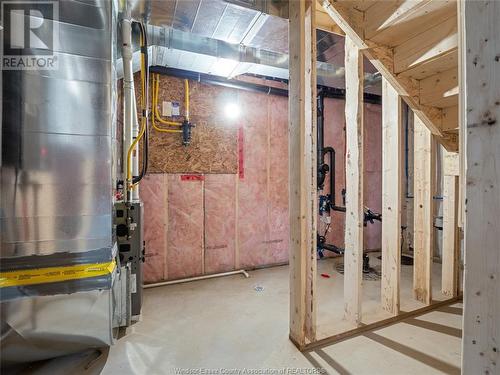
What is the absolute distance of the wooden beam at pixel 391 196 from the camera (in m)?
2.15

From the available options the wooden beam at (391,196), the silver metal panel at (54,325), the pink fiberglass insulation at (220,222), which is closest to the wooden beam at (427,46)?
the wooden beam at (391,196)

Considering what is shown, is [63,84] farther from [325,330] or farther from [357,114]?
[325,330]

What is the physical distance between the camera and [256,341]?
1877 mm

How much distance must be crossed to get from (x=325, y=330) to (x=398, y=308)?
76cm

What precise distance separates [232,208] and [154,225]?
0.99 metres

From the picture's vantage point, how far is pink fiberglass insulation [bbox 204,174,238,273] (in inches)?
127

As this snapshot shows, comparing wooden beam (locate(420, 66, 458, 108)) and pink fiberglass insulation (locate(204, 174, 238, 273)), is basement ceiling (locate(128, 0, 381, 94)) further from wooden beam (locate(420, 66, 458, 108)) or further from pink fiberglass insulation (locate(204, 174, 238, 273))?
pink fiberglass insulation (locate(204, 174, 238, 273))

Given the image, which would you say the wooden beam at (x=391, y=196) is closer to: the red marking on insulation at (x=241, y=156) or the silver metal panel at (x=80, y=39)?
the red marking on insulation at (x=241, y=156)

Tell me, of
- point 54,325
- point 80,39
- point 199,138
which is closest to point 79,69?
point 80,39

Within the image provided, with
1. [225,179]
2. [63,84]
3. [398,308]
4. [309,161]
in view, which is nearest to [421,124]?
[309,161]

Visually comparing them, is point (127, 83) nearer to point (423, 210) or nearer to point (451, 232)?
point (423, 210)

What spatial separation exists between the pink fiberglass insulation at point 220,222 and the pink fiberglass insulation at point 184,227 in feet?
0.33

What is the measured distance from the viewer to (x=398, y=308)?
222cm

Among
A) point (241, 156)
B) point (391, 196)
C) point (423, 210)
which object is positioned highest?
point (241, 156)
